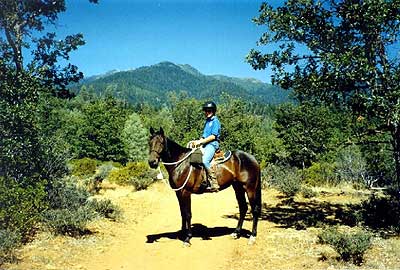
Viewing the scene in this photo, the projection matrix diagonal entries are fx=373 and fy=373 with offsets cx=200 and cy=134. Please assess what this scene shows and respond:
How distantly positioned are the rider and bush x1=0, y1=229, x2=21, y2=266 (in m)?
5.21

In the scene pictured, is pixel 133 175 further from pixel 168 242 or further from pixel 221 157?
pixel 221 157

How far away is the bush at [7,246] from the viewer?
8336 millimetres

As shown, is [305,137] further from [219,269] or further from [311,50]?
[219,269]

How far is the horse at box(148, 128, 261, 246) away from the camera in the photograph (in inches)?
414

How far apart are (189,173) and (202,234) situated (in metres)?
2.52

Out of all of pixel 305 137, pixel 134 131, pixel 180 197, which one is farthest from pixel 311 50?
pixel 134 131

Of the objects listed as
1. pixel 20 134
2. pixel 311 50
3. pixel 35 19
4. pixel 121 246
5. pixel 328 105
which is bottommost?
pixel 121 246

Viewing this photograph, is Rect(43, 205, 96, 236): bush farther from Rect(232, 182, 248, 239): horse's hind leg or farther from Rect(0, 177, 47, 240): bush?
Rect(232, 182, 248, 239): horse's hind leg

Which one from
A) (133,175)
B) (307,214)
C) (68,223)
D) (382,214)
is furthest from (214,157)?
(133,175)

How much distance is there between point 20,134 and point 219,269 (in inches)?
292

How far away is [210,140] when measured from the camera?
10.7 metres

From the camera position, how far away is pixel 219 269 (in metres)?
8.80

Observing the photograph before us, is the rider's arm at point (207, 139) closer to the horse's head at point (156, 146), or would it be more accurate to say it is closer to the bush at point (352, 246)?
the horse's head at point (156, 146)

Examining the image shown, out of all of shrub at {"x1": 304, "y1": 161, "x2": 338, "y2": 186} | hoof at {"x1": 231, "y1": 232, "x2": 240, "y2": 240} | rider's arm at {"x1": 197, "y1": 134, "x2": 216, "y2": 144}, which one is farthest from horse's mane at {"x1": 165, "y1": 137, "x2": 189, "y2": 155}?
shrub at {"x1": 304, "y1": 161, "x2": 338, "y2": 186}
